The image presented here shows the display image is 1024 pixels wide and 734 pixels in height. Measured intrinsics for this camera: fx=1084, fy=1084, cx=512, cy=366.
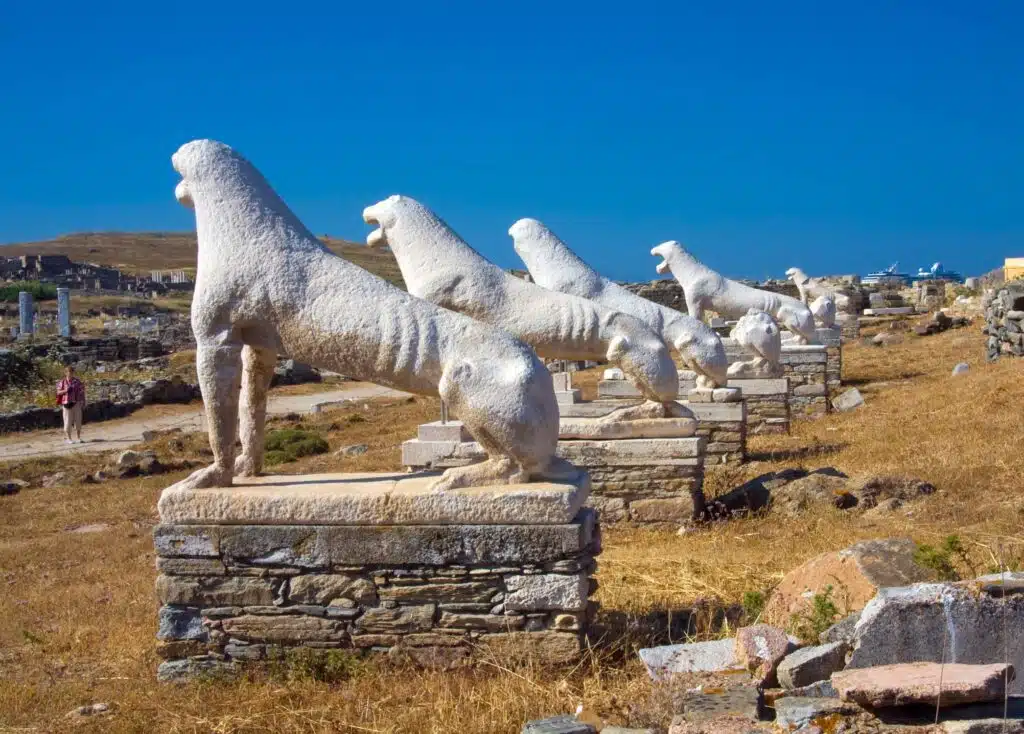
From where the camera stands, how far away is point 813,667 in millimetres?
3762

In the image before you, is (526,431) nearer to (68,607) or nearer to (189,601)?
(189,601)

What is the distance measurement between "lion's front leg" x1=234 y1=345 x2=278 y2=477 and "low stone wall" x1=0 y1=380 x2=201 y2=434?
1578 cm

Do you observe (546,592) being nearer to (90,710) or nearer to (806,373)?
(90,710)

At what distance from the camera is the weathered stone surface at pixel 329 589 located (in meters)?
4.69

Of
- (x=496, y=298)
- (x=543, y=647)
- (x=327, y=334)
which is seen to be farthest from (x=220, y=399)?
(x=496, y=298)

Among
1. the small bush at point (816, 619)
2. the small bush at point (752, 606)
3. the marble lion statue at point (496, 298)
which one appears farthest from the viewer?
the marble lion statue at point (496, 298)

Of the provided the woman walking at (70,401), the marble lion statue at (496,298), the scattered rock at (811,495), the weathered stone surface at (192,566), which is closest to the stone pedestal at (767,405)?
the scattered rock at (811,495)

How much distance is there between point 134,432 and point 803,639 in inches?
665

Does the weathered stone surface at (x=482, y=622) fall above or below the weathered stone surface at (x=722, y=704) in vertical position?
above

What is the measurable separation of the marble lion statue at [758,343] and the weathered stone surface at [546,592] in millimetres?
8428

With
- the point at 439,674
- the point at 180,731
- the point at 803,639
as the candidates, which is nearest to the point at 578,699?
the point at 439,674

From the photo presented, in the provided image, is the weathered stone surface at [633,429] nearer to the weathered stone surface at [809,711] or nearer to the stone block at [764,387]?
the stone block at [764,387]

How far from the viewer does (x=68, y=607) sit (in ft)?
22.7

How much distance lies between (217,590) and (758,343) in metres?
9.02
